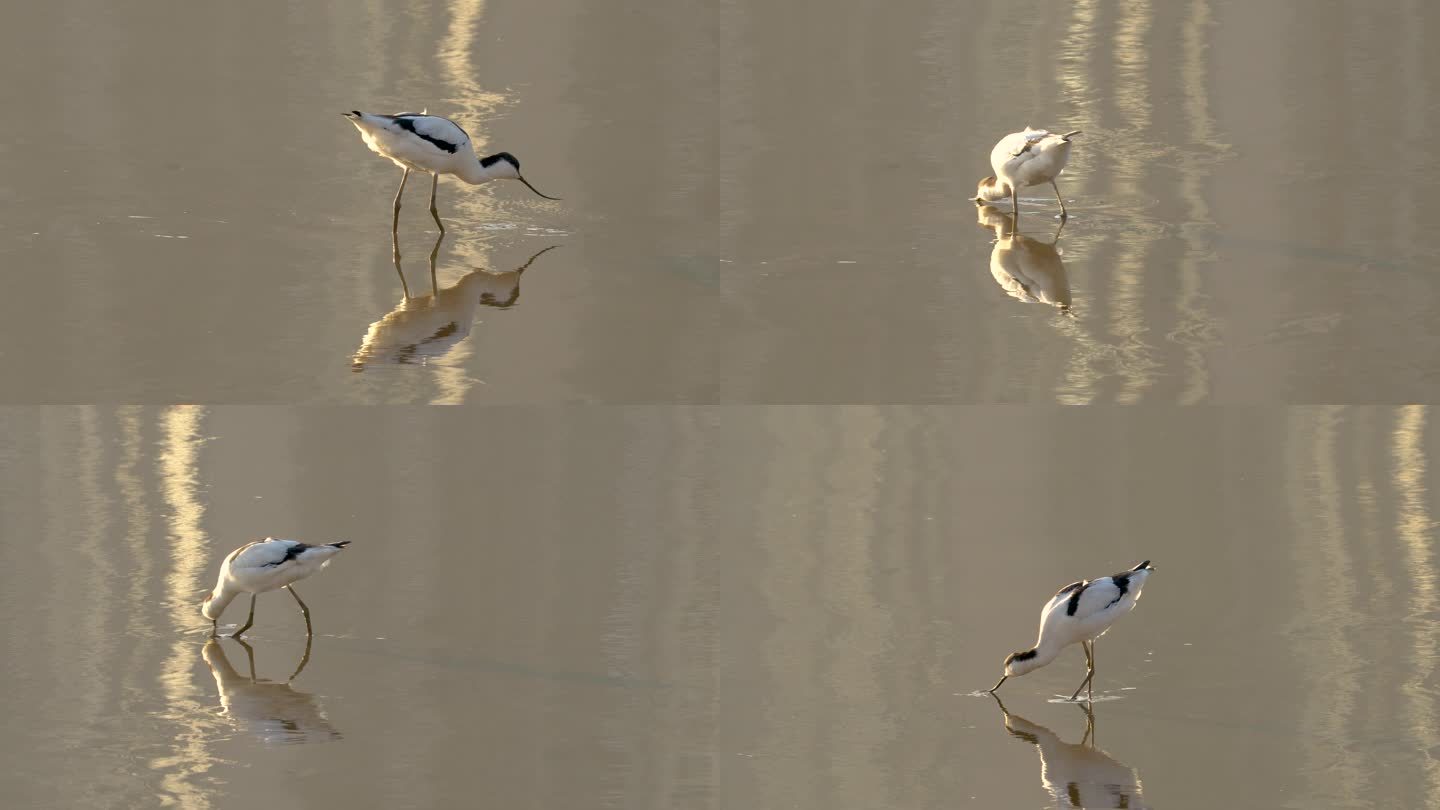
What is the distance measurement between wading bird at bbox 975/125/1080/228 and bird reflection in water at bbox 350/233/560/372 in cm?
272

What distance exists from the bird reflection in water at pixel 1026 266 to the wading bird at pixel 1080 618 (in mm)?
2204

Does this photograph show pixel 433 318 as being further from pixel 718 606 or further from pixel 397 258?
pixel 718 606

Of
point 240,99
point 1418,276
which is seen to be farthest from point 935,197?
point 240,99

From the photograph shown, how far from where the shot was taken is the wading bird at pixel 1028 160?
→ 11.6 m

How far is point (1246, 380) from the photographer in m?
9.59

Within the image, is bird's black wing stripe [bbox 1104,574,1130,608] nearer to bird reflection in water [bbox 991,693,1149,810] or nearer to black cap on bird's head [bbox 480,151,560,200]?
bird reflection in water [bbox 991,693,1149,810]

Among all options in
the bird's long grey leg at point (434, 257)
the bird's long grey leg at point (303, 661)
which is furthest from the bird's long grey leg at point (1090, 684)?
the bird's long grey leg at point (434, 257)

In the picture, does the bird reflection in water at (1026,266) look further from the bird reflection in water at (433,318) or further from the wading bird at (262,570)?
the wading bird at (262,570)

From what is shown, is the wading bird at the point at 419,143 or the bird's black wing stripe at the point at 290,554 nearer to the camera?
the bird's black wing stripe at the point at 290,554

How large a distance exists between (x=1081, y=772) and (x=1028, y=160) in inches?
196

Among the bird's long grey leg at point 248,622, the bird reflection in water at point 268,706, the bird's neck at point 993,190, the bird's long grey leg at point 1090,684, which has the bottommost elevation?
the bird's long grey leg at point 248,622

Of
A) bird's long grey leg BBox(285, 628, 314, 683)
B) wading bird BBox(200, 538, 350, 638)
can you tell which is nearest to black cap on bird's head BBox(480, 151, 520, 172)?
wading bird BBox(200, 538, 350, 638)

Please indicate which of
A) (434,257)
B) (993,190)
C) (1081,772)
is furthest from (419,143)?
(1081,772)

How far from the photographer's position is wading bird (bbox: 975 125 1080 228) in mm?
11555
